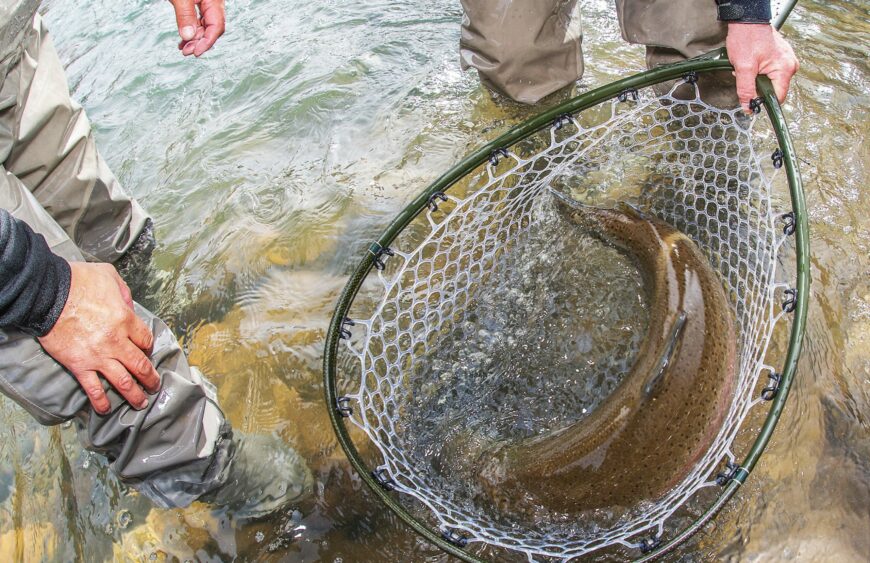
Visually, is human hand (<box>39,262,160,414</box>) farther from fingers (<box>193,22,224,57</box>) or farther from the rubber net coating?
fingers (<box>193,22,224,57</box>)

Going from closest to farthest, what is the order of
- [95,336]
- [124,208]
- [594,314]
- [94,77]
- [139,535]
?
[95,336] < [139,535] < [594,314] < [124,208] < [94,77]

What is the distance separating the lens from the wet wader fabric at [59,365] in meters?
1.98

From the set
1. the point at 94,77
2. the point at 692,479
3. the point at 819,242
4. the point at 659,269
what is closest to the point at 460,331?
the point at 659,269

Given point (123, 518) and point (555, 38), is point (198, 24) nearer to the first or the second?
point (555, 38)

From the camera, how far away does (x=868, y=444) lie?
242cm

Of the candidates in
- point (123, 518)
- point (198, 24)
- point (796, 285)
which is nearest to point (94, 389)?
point (123, 518)

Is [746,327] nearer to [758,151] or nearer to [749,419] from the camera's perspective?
[749,419]

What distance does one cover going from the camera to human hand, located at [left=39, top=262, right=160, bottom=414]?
189 cm

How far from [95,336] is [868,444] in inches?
114

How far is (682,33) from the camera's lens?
297 cm

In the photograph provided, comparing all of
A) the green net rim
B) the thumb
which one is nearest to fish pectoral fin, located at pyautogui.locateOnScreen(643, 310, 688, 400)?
the green net rim

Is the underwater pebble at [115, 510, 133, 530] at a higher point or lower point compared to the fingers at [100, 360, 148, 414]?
lower

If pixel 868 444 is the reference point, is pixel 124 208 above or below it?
above

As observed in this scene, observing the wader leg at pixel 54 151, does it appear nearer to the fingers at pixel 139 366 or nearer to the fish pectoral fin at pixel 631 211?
the fingers at pixel 139 366
